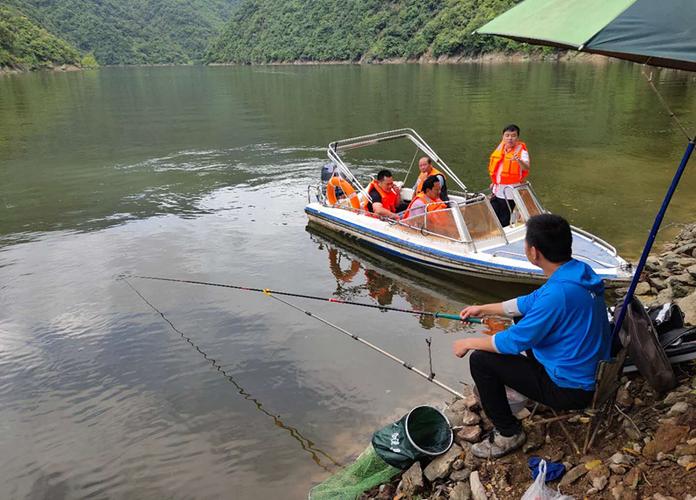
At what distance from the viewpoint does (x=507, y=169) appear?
9.88 m

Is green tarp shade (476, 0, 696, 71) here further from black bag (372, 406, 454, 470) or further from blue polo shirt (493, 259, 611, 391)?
black bag (372, 406, 454, 470)

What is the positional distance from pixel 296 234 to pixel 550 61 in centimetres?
7575

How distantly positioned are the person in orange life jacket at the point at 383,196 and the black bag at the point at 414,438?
22.6 ft

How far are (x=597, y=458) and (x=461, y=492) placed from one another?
0.99 metres

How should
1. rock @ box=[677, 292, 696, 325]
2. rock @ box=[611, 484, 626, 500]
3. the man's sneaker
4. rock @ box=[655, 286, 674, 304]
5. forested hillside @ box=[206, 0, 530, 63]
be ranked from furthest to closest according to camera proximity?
forested hillside @ box=[206, 0, 530, 63] < rock @ box=[655, 286, 674, 304] < rock @ box=[677, 292, 696, 325] < the man's sneaker < rock @ box=[611, 484, 626, 500]

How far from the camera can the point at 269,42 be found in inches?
5674

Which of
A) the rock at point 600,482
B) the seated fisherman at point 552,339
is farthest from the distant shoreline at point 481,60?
the rock at point 600,482

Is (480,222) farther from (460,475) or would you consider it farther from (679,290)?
(460,475)

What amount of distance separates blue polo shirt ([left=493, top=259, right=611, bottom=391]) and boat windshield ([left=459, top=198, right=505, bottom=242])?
5.90 metres

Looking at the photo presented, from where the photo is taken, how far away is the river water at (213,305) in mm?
5766

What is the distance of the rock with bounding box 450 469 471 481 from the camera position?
12.9 feet

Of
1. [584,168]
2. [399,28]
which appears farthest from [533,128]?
[399,28]

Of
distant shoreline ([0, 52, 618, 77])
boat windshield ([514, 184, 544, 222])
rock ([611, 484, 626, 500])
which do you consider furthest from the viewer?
distant shoreline ([0, 52, 618, 77])

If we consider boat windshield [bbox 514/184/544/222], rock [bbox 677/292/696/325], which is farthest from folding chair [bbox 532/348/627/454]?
boat windshield [bbox 514/184/544/222]
